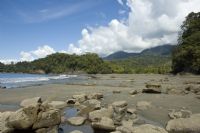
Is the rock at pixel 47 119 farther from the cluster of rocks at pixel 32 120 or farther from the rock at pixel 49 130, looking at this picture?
the rock at pixel 49 130

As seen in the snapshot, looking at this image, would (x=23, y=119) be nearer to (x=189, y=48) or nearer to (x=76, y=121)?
(x=76, y=121)

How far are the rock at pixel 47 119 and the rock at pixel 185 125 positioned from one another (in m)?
6.74

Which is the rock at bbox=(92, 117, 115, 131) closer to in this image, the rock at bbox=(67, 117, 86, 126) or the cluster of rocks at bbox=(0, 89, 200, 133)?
the cluster of rocks at bbox=(0, 89, 200, 133)

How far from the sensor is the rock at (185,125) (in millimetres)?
16250

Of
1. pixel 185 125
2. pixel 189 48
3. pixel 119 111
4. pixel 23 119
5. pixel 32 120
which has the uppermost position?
pixel 189 48

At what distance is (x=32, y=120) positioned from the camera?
1770 cm

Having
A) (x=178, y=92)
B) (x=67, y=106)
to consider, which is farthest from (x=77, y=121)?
(x=178, y=92)

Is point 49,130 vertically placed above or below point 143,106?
below

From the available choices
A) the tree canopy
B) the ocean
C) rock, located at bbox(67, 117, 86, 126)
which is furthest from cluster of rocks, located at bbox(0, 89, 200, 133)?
the tree canopy

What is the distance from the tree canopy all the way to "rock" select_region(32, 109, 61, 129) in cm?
8000

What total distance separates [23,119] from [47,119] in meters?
1.58

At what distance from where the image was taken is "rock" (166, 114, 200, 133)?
1625 cm

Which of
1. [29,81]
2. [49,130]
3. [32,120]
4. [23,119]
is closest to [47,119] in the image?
[49,130]

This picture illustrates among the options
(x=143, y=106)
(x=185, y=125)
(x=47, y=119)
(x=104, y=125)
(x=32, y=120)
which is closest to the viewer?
(x=185, y=125)
